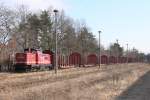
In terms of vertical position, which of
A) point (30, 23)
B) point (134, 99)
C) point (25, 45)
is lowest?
point (134, 99)

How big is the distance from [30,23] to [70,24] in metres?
23.8

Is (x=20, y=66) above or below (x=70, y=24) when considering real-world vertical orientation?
below

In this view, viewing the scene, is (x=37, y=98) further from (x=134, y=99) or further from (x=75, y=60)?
(x=75, y=60)

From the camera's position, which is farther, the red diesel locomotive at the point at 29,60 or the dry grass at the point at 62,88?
the red diesel locomotive at the point at 29,60

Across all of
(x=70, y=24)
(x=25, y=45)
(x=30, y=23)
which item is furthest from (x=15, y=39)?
(x=70, y=24)

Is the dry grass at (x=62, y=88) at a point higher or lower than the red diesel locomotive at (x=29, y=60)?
lower

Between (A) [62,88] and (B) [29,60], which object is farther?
(B) [29,60]

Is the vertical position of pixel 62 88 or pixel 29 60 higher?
pixel 29 60

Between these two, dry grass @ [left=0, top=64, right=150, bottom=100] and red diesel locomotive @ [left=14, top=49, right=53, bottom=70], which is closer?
dry grass @ [left=0, top=64, right=150, bottom=100]

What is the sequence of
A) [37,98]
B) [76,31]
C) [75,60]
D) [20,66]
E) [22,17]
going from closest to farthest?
[37,98] → [20,66] → [75,60] → [22,17] → [76,31]

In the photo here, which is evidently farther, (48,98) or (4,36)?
(4,36)

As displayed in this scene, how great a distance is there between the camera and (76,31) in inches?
5207

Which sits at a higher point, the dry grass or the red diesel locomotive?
the red diesel locomotive

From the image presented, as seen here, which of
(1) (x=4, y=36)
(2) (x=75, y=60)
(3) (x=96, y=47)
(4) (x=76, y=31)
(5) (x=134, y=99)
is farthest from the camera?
(3) (x=96, y=47)
